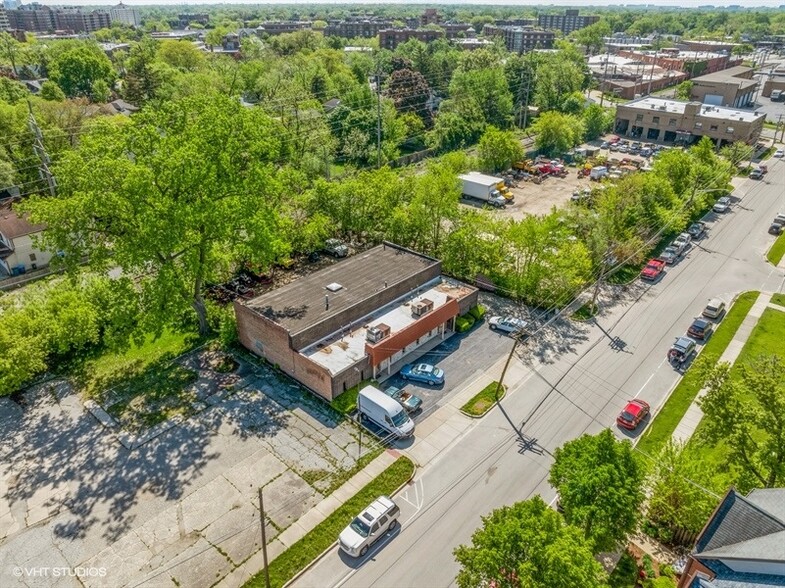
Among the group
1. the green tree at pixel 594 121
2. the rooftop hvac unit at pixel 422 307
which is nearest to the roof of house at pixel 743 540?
the rooftop hvac unit at pixel 422 307

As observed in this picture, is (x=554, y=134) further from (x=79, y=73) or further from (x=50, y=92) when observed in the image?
(x=79, y=73)

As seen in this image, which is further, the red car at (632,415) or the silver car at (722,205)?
the silver car at (722,205)

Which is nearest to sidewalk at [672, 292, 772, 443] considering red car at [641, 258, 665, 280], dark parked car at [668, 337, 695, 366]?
dark parked car at [668, 337, 695, 366]

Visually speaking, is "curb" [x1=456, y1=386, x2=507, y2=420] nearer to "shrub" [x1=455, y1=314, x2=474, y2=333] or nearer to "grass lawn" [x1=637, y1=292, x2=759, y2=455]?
"shrub" [x1=455, y1=314, x2=474, y2=333]

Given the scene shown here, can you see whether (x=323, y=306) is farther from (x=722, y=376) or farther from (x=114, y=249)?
(x=722, y=376)

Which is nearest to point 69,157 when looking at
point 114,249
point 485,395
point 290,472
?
point 114,249

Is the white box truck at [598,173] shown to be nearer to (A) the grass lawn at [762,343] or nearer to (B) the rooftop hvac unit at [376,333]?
(A) the grass lawn at [762,343]
